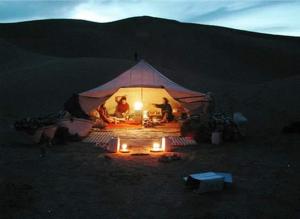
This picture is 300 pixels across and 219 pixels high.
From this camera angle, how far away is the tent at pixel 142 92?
12266 millimetres

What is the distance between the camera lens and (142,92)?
48.0 ft

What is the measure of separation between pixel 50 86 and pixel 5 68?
7225 mm

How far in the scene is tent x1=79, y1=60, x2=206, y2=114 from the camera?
40.2ft

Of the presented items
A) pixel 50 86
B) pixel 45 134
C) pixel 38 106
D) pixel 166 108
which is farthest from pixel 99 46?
pixel 45 134

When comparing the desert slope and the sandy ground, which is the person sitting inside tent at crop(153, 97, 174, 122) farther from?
the sandy ground

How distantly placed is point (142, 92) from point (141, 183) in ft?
26.4

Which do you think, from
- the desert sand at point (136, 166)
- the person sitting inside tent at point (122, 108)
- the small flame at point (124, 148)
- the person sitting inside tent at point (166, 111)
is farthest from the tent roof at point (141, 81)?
the small flame at point (124, 148)

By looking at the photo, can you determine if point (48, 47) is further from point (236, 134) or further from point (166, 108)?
point (236, 134)

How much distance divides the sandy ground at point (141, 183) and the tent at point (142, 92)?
9.64ft

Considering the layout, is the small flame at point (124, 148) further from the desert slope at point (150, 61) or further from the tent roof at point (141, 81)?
the desert slope at point (150, 61)

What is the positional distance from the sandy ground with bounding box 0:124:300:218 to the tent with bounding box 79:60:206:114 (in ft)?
9.64

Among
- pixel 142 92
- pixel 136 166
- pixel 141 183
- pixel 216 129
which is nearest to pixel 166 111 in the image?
pixel 142 92

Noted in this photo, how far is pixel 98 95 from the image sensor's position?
12320 millimetres

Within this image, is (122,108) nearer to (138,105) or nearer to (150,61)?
(138,105)
